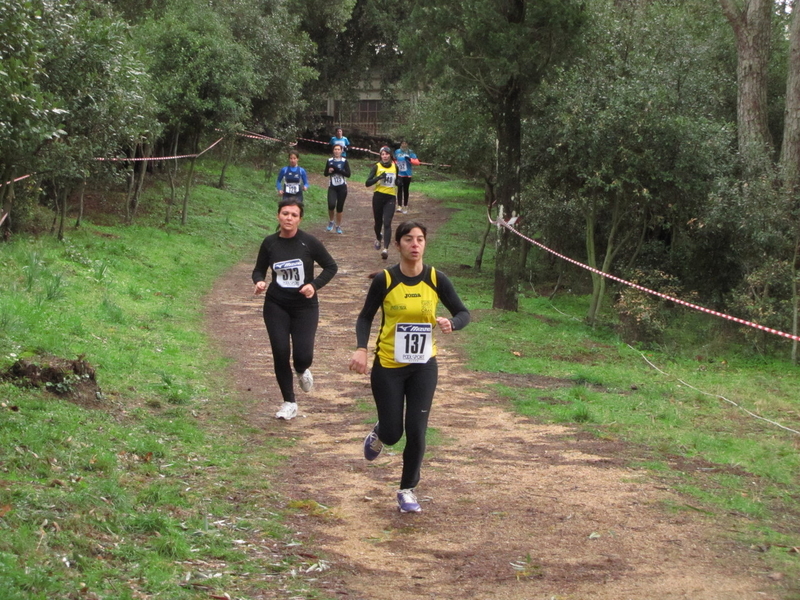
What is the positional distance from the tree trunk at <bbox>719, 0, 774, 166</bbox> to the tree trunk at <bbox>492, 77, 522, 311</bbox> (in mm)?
5146

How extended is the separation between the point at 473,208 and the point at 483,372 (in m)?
21.5

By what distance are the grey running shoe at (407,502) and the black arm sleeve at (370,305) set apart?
993mm

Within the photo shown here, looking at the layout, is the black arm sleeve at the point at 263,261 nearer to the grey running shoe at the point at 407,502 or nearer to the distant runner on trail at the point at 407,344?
the distant runner on trail at the point at 407,344

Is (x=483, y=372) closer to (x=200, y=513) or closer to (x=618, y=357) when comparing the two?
(x=618, y=357)

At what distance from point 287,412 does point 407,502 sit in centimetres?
281

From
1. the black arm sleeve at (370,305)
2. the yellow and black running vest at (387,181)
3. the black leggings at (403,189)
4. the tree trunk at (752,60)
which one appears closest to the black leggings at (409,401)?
the black arm sleeve at (370,305)

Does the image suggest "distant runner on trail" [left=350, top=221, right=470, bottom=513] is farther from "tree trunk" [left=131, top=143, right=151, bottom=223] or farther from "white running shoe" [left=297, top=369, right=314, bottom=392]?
"tree trunk" [left=131, top=143, right=151, bottom=223]

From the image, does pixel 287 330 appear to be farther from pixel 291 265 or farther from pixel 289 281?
pixel 291 265

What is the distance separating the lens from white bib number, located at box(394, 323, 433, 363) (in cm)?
615

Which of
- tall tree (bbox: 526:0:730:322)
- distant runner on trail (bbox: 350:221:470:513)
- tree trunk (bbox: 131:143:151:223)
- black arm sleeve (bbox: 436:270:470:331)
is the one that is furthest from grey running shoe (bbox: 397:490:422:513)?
tree trunk (bbox: 131:143:151:223)

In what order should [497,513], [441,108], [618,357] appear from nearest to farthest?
1. [497,513]
2. [618,357]
3. [441,108]

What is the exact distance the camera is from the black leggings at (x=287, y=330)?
848cm

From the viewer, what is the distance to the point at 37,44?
7.29 meters

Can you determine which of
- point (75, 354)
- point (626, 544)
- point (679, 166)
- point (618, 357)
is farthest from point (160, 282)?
point (626, 544)
